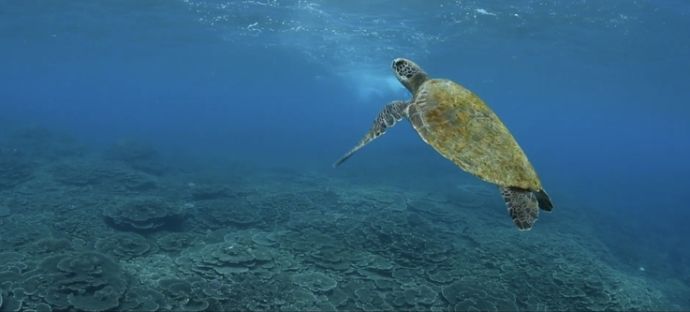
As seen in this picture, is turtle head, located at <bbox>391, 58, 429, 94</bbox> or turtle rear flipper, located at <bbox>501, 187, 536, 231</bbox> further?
turtle head, located at <bbox>391, 58, 429, 94</bbox>

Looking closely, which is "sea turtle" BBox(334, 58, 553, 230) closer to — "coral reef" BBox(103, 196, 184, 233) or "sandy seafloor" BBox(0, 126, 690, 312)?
"sandy seafloor" BBox(0, 126, 690, 312)

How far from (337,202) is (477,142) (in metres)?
10.6

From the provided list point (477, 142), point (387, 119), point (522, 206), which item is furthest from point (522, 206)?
point (387, 119)

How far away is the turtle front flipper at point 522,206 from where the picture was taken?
4.55m

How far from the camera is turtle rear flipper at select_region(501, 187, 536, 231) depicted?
455 centimetres

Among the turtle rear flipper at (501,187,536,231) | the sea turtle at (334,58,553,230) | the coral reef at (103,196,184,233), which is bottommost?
the coral reef at (103,196,184,233)

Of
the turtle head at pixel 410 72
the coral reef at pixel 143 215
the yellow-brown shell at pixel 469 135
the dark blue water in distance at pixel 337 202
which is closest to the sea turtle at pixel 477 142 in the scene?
the yellow-brown shell at pixel 469 135

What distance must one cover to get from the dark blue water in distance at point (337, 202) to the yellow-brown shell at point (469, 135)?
154 inches

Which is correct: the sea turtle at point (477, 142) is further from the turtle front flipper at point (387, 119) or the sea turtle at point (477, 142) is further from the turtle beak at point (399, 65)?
the turtle beak at point (399, 65)

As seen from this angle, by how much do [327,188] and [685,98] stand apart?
40.6m

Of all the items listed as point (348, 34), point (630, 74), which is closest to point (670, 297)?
point (348, 34)

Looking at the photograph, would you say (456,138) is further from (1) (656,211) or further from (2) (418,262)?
(1) (656,211)

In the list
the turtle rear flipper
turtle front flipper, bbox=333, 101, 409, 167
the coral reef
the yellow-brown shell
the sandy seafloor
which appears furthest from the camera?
the coral reef

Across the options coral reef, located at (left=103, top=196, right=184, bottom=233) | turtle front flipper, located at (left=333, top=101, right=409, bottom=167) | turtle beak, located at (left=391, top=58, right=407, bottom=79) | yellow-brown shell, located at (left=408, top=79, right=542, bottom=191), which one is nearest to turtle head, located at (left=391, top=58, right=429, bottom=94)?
turtle beak, located at (left=391, top=58, right=407, bottom=79)
